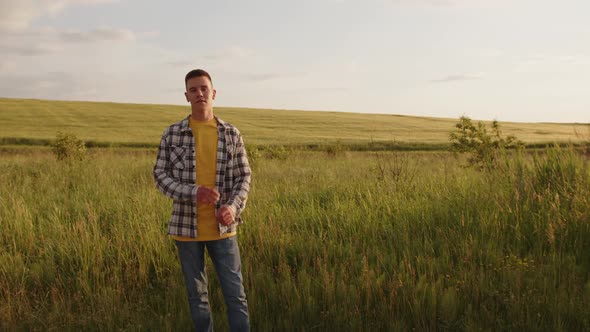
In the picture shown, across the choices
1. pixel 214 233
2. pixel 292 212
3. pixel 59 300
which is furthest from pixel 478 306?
pixel 59 300

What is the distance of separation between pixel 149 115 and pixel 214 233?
51.7 m

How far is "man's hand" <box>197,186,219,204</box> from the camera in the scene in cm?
319

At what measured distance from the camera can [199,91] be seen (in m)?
3.41

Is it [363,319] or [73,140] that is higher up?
[73,140]

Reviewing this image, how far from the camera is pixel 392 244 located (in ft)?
16.9

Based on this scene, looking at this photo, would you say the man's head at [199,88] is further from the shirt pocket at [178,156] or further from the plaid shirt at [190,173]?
the shirt pocket at [178,156]

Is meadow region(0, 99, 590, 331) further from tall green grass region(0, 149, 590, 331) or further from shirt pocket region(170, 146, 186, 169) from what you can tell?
shirt pocket region(170, 146, 186, 169)

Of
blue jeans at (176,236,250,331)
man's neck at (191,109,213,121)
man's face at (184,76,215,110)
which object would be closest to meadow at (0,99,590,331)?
blue jeans at (176,236,250,331)

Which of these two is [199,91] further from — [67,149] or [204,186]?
[67,149]

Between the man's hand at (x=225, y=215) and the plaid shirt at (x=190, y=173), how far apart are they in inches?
3.0

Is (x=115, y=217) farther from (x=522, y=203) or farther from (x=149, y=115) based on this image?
(x=149, y=115)

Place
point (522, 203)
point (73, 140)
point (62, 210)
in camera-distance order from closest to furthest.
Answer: point (522, 203) → point (62, 210) → point (73, 140)

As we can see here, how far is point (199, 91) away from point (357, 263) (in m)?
2.26

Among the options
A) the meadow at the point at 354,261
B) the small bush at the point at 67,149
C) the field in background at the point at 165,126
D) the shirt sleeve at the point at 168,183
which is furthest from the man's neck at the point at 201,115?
→ the field in background at the point at 165,126
